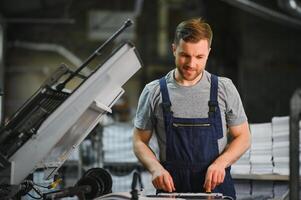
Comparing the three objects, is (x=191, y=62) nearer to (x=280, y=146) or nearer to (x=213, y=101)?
(x=213, y=101)

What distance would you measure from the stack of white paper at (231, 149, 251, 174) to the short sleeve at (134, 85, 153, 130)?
1.29 meters

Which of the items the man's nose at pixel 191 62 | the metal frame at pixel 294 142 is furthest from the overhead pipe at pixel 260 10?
the metal frame at pixel 294 142

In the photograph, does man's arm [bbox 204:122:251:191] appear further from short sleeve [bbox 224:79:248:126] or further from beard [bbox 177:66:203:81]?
beard [bbox 177:66:203:81]

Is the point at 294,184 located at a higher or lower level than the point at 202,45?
lower

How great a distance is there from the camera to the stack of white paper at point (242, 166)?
3.24 metres

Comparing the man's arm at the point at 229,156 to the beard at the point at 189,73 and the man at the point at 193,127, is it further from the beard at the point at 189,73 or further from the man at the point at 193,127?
the beard at the point at 189,73

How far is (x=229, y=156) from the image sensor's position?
1960mm

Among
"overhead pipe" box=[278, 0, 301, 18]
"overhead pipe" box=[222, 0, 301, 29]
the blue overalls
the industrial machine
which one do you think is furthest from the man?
"overhead pipe" box=[278, 0, 301, 18]

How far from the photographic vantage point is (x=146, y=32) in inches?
506

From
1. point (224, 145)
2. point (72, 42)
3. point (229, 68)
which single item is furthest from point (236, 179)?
point (72, 42)

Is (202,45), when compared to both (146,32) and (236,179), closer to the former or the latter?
(236,179)

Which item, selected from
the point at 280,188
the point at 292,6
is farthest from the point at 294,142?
the point at 292,6

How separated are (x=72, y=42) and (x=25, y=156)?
11.1 metres

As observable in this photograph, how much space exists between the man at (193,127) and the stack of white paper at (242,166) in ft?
3.95
